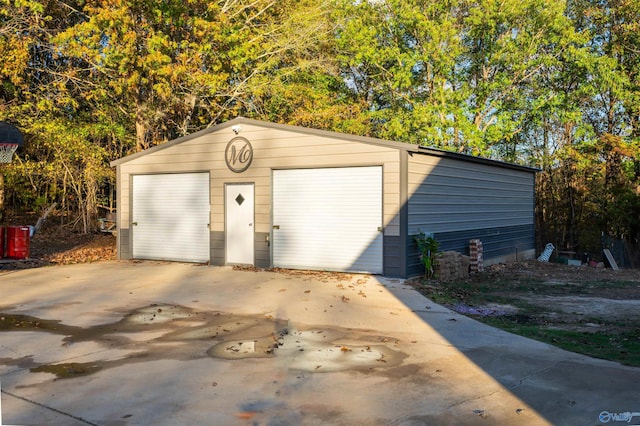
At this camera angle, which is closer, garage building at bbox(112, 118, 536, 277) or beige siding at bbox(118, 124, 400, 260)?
beige siding at bbox(118, 124, 400, 260)

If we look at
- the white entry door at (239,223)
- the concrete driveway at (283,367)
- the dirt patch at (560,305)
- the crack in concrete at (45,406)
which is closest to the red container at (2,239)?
the concrete driveway at (283,367)

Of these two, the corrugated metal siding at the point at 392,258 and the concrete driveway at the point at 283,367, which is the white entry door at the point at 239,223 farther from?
the concrete driveway at the point at 283,367

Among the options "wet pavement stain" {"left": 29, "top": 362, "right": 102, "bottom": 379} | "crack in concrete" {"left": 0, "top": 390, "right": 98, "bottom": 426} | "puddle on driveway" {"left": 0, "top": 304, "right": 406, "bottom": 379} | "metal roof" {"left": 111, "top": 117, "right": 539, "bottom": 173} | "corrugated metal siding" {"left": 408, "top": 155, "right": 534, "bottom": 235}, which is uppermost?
"metal roof" {"left": 111, "top": 117, "right": 539, "bottom": 173}

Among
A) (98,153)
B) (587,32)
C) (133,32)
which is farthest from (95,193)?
(587,32)

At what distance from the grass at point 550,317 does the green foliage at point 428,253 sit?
1.65ft

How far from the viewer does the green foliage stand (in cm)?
1227

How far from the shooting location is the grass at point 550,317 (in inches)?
264

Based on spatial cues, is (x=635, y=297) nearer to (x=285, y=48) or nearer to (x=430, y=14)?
(x=285, y=48)

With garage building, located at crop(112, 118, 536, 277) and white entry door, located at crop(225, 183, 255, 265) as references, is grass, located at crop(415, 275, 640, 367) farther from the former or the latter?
white entry door, located at crop(225, 183, 255, 265)

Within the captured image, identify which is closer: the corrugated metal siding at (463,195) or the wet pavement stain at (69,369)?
the wet pavement stain at (69,369)

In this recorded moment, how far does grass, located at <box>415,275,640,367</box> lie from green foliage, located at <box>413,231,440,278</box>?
1.65 ft

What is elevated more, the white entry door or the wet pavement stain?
the white entry door

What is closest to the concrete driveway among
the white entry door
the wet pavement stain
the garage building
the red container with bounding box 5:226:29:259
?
the wet pavement stain

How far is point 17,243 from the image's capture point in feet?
49.6
